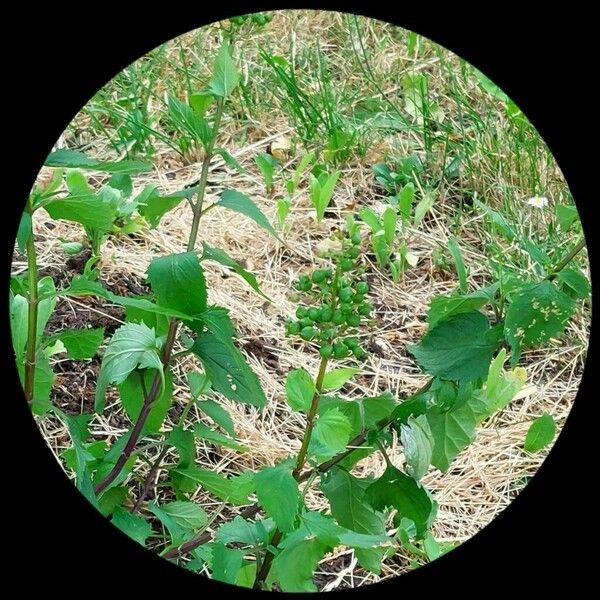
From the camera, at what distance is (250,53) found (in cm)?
265

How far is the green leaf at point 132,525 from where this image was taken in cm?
127

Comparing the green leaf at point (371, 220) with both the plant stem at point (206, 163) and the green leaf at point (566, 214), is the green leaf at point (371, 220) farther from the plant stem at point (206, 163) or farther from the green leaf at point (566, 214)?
the plant stem at point (206, 163)

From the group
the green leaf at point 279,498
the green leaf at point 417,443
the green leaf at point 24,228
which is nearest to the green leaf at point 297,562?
the green leaf at point 279,498

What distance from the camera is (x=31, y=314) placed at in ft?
→ 3.66

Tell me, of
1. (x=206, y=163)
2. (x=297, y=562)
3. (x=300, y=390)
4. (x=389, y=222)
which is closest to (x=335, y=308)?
(x=300, y=390)

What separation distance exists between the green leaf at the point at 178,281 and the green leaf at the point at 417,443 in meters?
0.31

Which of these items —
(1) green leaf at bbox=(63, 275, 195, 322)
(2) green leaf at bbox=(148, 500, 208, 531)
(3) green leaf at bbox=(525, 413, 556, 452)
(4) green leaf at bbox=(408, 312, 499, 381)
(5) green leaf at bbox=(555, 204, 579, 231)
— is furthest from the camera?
(3) green leaf at bbox=(525, 413, 556, 452)

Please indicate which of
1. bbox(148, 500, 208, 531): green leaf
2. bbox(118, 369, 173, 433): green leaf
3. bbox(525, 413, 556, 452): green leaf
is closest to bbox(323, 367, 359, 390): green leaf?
bbox(118, 369, 173, 433): green leaf

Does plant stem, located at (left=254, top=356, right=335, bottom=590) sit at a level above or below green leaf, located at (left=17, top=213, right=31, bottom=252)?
below

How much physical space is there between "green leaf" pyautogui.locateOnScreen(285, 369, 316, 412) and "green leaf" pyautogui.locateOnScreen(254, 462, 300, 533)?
0.10m

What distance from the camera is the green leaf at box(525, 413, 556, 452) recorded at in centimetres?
163

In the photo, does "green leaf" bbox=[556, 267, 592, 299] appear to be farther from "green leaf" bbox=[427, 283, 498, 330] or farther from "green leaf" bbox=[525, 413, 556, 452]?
"green leaf" bbox=[525, 413, 556, 452]

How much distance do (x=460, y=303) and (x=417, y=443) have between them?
0.66ft

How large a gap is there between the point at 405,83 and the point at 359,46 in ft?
0.80
